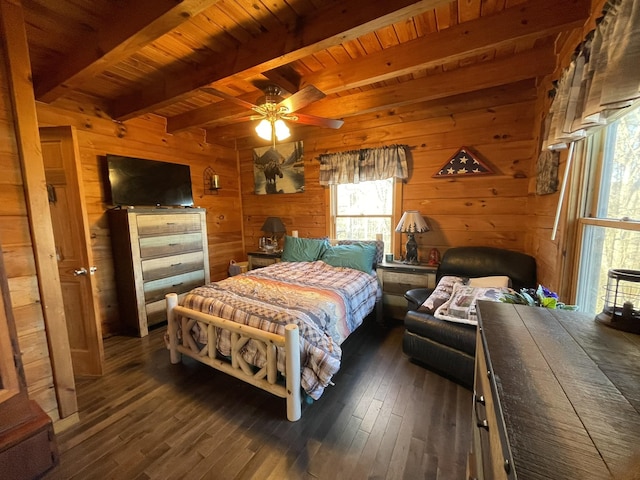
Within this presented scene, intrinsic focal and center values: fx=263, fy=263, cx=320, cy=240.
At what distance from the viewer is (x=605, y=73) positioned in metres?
1.07

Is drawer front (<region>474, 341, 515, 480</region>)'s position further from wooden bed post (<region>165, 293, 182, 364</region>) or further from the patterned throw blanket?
wooden bed post (<region>165, 293, 182, 364</region>)

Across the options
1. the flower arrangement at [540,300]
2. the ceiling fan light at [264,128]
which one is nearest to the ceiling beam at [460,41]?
the ceiling fan light at [264,128]

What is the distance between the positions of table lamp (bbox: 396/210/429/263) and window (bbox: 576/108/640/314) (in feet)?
4.86

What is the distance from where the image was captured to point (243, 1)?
1.59 metres

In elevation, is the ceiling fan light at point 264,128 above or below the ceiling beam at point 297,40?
below

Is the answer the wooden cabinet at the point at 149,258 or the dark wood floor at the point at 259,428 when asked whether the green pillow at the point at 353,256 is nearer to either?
the dark wood floor at the point at 259,428

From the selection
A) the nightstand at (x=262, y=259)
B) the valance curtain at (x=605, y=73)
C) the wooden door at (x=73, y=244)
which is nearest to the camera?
the valance curtain at (x=605, y=73)

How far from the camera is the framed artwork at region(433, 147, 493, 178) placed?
9.53 ft

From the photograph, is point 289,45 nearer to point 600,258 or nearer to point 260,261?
point 600,258

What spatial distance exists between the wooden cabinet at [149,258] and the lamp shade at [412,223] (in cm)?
265

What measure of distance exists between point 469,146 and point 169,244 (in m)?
3.69

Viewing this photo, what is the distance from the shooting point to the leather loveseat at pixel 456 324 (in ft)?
6.35

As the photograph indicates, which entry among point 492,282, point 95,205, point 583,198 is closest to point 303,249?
point 492,282

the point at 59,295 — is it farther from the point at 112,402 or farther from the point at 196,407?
the point at 196,407
